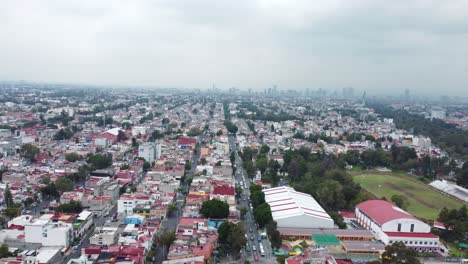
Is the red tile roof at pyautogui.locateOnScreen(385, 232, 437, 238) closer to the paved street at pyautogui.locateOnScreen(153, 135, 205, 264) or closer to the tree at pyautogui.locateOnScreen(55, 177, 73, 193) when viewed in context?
the paved street at pyautogui.locateOnScreen(153, 135, 205, 264)

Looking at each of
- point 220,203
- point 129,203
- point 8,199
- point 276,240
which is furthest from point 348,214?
point 8,199

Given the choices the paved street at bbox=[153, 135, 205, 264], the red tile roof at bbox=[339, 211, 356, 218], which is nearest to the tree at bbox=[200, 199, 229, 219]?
the paved street at bbox=[153, 135, 205, 264]

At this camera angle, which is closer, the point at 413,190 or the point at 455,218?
the point at 455,218

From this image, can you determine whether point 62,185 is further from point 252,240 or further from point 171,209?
point 252,240

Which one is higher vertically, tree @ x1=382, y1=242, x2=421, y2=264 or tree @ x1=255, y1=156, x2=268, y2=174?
tree @ x1=382, y1=242, x2=421, y2=264

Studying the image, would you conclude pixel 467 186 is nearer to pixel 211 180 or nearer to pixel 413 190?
pixel 413 190

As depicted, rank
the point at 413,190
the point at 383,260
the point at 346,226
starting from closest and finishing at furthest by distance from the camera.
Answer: the point at 383,260, the point at 346,226, the point at 413,190

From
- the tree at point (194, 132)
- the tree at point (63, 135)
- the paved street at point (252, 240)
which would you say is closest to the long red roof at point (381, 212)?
the paved street at point (252, 240)

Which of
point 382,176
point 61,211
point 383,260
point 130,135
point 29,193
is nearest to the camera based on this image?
point 383,260

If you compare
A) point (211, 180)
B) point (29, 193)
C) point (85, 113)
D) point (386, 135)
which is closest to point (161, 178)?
point (211, 180)
